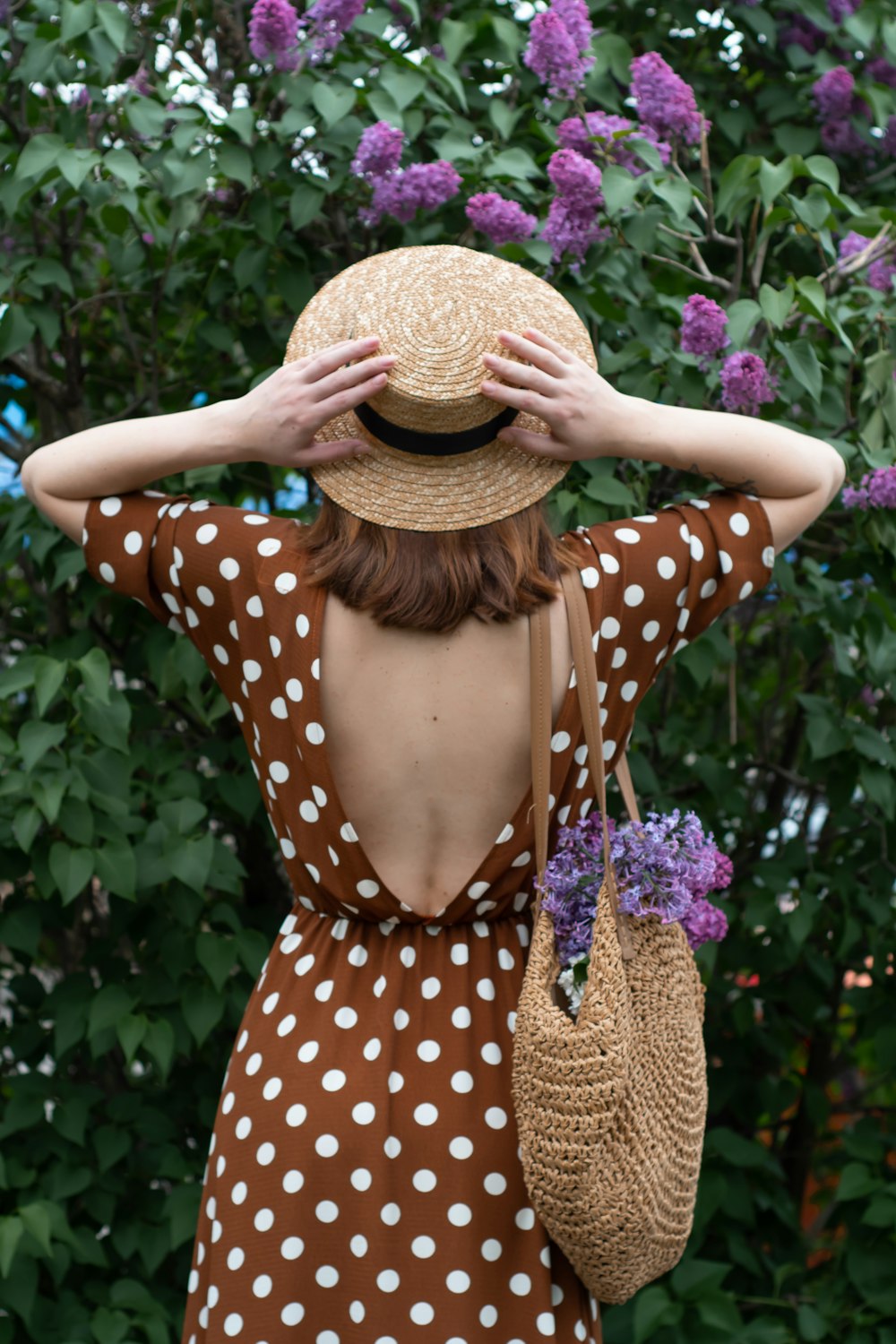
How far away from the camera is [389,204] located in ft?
7.57

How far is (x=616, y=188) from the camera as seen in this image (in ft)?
6.99

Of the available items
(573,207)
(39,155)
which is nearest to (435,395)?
(573,207)

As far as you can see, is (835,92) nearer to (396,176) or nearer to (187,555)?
(396,176)

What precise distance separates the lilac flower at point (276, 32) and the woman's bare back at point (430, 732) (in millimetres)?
1106

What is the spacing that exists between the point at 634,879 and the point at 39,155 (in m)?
1.41

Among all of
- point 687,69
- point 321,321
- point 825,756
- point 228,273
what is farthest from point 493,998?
point 687,69

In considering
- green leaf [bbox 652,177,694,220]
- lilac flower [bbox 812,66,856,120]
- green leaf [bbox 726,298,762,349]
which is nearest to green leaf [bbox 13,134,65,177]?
green leaf [bbox 652,177,694,220]

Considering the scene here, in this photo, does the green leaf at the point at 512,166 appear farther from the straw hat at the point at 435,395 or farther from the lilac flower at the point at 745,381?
the straw hat at the point at 435,395

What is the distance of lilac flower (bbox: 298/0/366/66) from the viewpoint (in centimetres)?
225

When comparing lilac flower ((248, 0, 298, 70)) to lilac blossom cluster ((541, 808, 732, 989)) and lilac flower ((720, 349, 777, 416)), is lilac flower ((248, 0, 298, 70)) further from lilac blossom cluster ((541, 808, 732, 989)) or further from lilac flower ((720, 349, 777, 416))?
lilac blossom cluster ((541, 808, 732, 989))

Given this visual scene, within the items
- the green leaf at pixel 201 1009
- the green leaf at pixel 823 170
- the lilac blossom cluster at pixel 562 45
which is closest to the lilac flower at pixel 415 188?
the lilac blossom cluster at pixel 562 45

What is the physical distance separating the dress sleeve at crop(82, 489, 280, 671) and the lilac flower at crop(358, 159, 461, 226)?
2.56 feet

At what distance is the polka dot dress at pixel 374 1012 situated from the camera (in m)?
1.64

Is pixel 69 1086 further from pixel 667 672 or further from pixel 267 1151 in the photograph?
pixel 667 672
